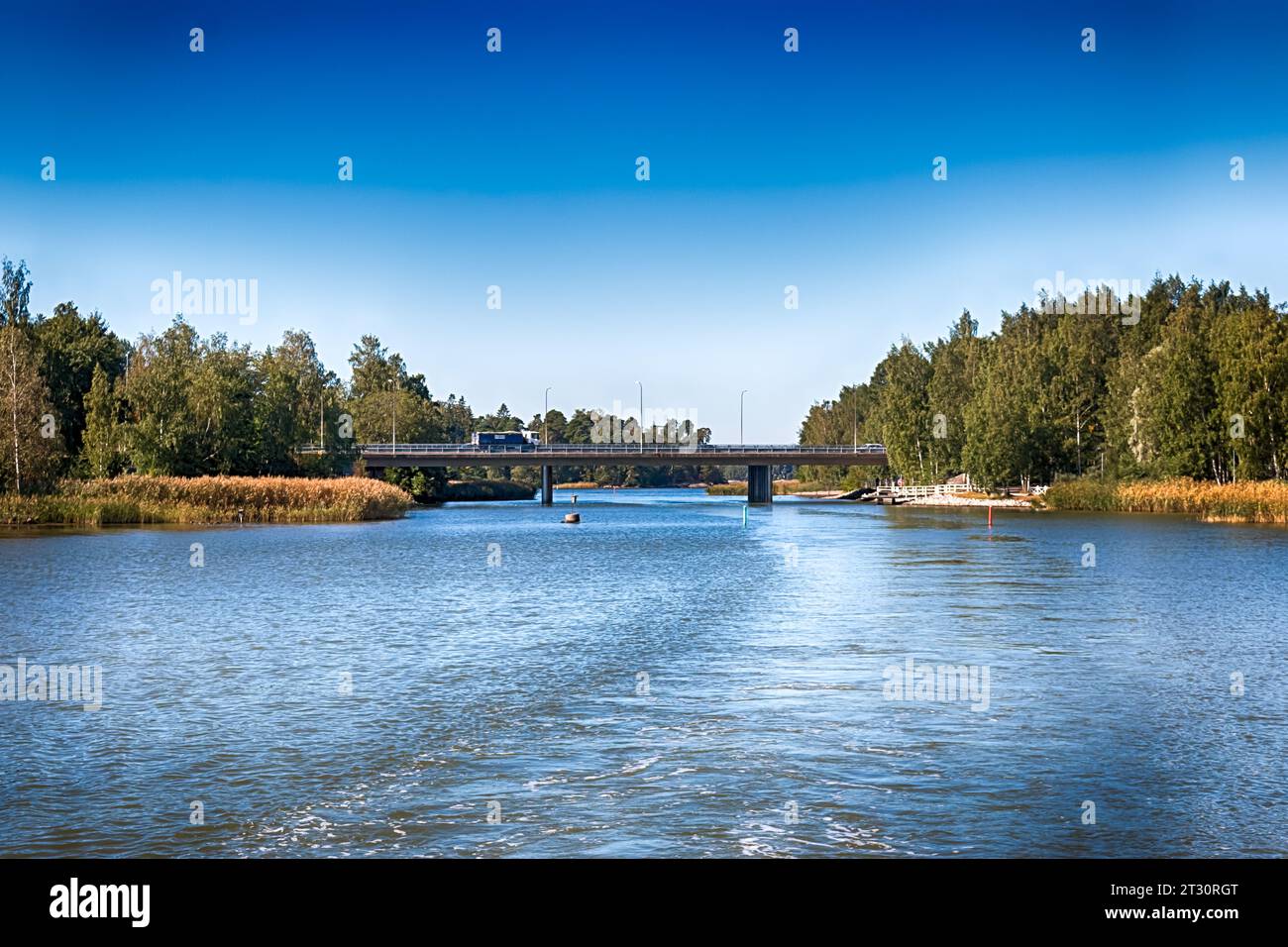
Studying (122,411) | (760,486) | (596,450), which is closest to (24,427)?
(122,411)

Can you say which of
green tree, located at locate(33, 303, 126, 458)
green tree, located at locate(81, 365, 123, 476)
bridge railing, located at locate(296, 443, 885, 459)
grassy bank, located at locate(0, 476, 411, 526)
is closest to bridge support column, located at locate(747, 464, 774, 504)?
bridge railing, located at locate(296, 443, 885, 459)

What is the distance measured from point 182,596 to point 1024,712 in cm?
3411

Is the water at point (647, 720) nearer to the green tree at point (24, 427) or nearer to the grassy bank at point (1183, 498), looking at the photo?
the green tree at point (24, 427)

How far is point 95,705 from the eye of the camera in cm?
2414

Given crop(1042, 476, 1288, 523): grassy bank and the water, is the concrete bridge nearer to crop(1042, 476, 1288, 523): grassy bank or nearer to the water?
crop(1042, 476, 1288, 523): grassy bank

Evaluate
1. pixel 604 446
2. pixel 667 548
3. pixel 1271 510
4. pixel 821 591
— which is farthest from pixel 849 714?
pixel 604 446

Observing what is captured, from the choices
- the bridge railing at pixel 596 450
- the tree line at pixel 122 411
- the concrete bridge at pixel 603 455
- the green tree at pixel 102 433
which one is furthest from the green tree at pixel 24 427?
the bridge railing at pixel 596 450

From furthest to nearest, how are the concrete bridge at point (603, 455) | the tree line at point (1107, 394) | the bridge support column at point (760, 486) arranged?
the bridge support column at point (760, 486), the concrete bridge at point (603, 455), the tree line at point (1107, 394)

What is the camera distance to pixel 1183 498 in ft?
369

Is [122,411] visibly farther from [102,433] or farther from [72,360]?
[72,360]

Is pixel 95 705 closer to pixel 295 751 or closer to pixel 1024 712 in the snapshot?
pixel 295 751

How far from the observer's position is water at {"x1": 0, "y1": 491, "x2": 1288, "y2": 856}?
15.5 metres

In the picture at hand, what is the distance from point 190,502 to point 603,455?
6724 centimetres

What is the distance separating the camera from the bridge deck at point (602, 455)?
161250mm
